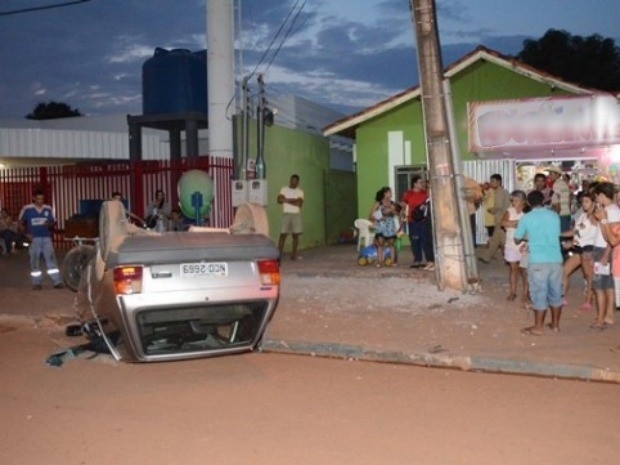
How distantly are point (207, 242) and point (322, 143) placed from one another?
50.1 feet

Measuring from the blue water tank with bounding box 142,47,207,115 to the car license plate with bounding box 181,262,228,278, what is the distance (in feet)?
46.5

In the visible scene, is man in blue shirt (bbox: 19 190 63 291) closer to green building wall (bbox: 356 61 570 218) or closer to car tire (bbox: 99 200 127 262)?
car tire (bbox: 99 200 127 262)

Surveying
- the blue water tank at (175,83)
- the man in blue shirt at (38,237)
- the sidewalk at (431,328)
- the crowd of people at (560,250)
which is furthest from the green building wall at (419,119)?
the crowd of people at (560,250)

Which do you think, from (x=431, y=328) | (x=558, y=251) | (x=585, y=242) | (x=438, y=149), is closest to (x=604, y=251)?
(x=558, y=251)

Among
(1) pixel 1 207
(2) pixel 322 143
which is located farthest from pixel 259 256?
(1) pixel 1 207

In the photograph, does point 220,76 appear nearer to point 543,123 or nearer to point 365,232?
point 365,232

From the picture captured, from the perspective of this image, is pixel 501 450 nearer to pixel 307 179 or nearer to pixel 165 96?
pixel 307 179

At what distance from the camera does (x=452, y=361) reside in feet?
26.7

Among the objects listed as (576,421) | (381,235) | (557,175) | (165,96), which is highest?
(165,96)

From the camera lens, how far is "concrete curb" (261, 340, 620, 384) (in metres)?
7.50

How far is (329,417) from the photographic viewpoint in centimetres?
626

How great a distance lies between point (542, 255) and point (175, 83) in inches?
562

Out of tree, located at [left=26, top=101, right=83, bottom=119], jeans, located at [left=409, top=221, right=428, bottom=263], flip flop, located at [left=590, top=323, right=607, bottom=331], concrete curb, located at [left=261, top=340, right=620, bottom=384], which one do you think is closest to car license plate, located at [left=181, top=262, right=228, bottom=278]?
concrete curb, located at [left=261, top=340, right=620, bottom=384]

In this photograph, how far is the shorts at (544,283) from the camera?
8844 mm
